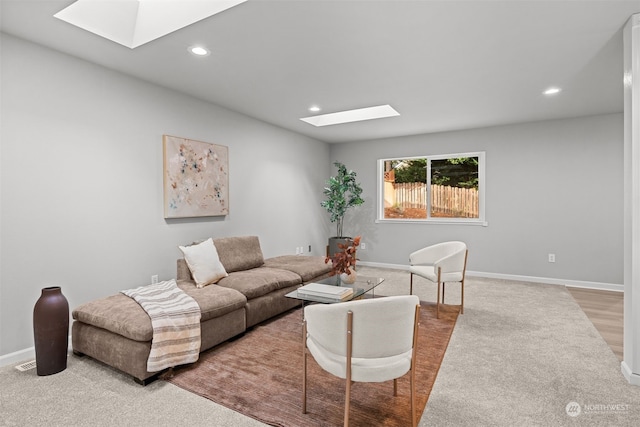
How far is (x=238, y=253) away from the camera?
13.3 feet

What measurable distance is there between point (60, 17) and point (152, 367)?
2575 mm

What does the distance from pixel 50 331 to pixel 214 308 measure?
3.72 feet

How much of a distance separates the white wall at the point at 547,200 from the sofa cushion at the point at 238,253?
3326mm

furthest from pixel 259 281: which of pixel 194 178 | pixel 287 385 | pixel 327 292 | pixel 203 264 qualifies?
pixel 194 178

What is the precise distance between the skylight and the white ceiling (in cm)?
6

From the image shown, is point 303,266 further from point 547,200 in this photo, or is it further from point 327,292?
point 547,200

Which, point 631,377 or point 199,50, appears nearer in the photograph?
point 631,377

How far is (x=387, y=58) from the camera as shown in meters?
3.01

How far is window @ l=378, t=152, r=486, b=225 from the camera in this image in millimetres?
5875

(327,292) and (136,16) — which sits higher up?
(136,16)

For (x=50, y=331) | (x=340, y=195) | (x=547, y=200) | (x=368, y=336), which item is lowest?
(x=50, y=331)

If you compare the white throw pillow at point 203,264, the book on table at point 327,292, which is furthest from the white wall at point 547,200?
the white throw pillow at point 203,264

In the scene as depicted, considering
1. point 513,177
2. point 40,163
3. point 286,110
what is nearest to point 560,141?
point 513,177

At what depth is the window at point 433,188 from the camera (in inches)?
231
